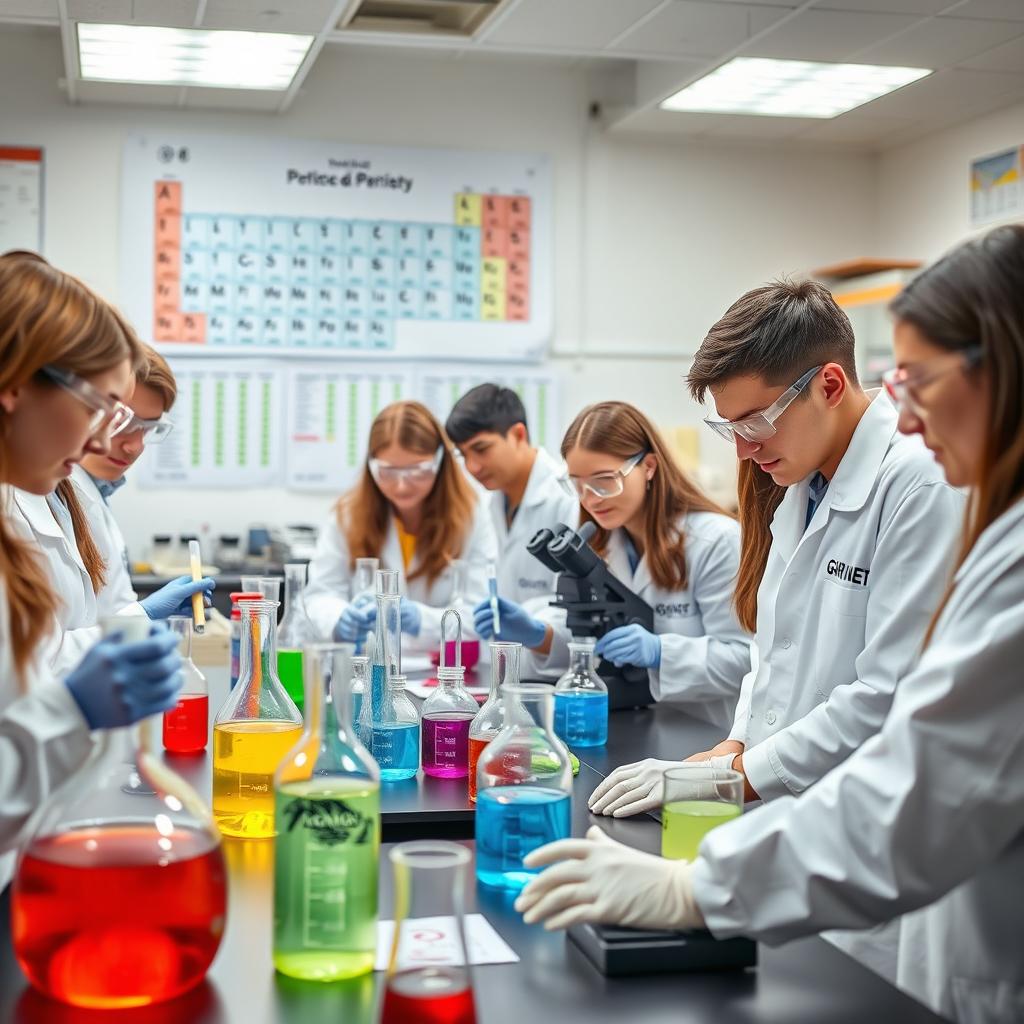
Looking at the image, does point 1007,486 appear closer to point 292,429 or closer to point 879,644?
point 879,644

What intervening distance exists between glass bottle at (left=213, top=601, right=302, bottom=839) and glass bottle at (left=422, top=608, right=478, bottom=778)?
0.90 feet

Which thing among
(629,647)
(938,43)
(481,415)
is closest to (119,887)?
(629,647)

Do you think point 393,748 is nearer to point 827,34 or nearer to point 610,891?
point 610,891

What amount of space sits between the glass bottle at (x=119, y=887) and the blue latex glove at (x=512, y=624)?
1.82 m

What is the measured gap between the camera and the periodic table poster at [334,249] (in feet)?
16.6

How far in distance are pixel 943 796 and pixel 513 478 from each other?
2681 millimetres

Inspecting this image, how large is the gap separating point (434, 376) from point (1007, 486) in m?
4.16

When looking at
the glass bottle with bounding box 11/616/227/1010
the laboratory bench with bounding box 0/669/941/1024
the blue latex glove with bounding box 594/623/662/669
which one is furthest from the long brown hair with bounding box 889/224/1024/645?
the blue latex glove with bounding box 594/623/662/669

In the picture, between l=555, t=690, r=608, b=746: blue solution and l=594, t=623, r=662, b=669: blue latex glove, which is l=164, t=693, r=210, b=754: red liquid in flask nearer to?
l=555, t=690, r=608, b=746: blue solution

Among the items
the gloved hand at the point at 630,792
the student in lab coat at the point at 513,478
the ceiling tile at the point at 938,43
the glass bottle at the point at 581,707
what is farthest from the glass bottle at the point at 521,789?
the ceiling tile at the point at 938,43

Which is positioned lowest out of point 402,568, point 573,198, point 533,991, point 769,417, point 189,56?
point 533,991

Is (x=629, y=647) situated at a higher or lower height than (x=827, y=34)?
lower

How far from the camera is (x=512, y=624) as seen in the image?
3078 millimetres

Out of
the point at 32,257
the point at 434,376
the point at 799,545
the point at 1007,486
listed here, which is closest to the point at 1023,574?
the point at 1007,486
